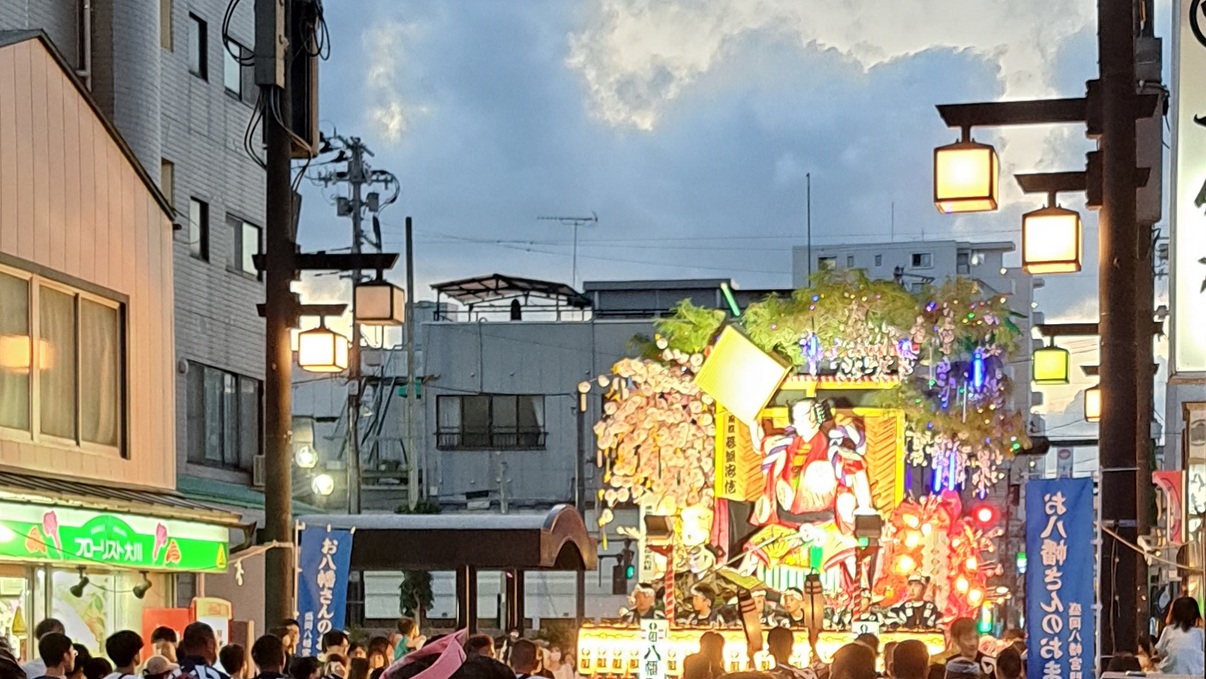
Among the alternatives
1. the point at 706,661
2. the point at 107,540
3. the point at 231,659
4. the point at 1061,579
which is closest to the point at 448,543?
the point at 107,540

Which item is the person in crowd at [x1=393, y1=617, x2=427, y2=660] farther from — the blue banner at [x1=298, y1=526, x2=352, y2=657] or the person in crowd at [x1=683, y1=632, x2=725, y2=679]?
the person in crowd at [x1=683, y1=632, x2=725, y2=679]

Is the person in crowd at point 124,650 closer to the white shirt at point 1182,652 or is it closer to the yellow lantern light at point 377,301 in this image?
the yellow lantern light at point 377,301

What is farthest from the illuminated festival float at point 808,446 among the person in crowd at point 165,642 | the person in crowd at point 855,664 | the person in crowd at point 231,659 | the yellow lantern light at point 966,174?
the person in crowd at point 855,664

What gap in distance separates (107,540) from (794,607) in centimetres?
1100

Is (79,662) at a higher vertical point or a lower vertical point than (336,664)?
higher

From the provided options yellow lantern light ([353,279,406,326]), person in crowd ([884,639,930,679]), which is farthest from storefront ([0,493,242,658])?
person in crowd ([884,639,930,679])

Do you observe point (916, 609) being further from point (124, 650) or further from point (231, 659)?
point (124, 650)

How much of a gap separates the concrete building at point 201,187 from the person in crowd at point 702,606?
615cm

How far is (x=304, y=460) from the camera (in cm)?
4012

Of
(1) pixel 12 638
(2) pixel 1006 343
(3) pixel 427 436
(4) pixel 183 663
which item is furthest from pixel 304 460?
(4) pixel 183 663

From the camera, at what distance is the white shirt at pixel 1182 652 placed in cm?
1343

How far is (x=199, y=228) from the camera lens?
1139 inches

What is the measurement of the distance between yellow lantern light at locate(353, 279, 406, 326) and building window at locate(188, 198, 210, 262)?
12.6 m

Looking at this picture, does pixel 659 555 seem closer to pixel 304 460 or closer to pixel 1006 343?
pixel 1006 343
